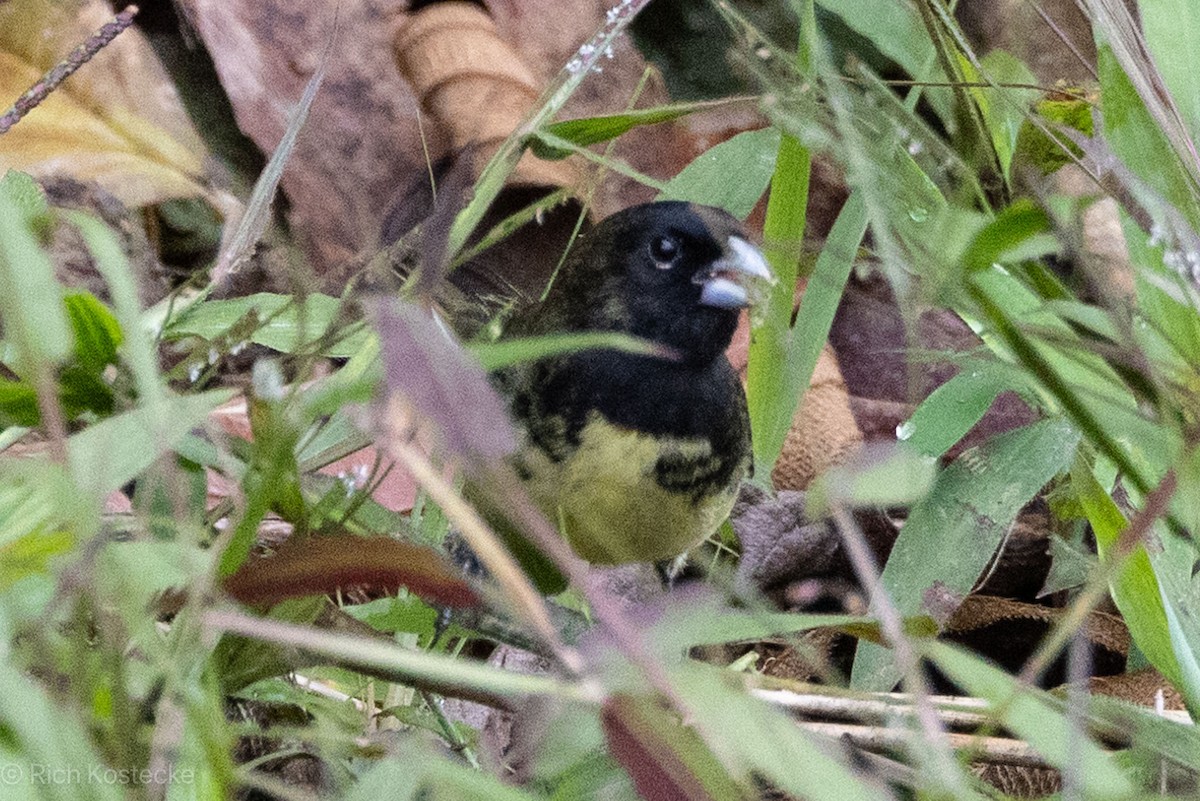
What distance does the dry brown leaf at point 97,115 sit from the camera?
3.04 meters

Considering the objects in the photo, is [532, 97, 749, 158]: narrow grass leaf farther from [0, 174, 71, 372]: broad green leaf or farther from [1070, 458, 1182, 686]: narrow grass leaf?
[0, 174, 71, 372]: broad green leaf

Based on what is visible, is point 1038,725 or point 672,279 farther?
point 672,279

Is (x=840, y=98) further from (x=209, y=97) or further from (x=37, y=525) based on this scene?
(x=209, y=97)

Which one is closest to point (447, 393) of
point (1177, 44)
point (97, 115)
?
point (1177, 44)

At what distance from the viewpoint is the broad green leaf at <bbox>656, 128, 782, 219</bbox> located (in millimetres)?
1961

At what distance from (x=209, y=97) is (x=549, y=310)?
1.56 m

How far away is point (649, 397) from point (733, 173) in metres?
0.34

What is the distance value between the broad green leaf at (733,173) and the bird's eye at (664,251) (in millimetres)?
91

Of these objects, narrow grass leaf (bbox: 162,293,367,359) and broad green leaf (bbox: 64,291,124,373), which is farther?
narrow grass leaf (bbox: 162,293,367,359)

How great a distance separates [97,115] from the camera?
3201 mm

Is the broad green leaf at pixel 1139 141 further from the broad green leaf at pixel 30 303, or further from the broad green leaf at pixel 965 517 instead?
the broad green leaf at pixel 30 303

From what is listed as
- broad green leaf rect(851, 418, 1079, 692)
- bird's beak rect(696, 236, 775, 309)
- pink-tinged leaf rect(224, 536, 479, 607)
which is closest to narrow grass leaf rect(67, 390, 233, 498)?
pink-tinged leaf rect(224, 536, 479, 607)

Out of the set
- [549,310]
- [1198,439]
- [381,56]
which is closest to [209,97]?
[381,56]

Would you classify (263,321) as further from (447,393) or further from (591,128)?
(447,393)
